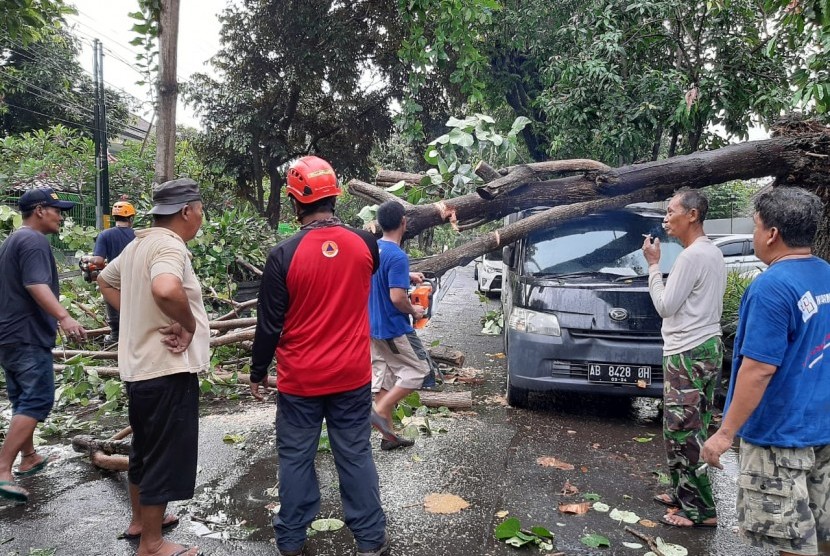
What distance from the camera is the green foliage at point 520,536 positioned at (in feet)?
11.1

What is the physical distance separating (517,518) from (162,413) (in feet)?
7.23

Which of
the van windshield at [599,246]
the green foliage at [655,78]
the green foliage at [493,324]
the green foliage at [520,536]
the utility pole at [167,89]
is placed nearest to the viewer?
the green foliage at [520,536]

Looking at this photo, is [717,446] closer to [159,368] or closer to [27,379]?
[159,368]

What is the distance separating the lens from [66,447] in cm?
507

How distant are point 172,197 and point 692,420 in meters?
3.26

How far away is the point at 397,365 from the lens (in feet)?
16.0

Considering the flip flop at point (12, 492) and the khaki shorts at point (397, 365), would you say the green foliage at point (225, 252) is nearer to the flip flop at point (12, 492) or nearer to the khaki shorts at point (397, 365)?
the khaki shorts at point (397, 365)

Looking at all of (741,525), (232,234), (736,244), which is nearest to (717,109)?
(736,244)

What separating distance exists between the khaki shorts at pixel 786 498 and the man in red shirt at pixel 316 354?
179cm

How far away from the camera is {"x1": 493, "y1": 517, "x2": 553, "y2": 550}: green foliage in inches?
133

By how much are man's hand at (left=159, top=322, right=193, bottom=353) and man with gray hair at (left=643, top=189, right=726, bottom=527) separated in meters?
2.79

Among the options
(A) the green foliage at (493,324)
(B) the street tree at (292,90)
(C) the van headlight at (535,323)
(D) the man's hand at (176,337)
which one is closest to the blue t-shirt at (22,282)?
(D) the man's hand at (176,337)

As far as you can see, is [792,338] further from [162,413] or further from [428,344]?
[428,344]

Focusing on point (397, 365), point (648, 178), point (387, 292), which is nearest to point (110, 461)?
point (397, 365)
